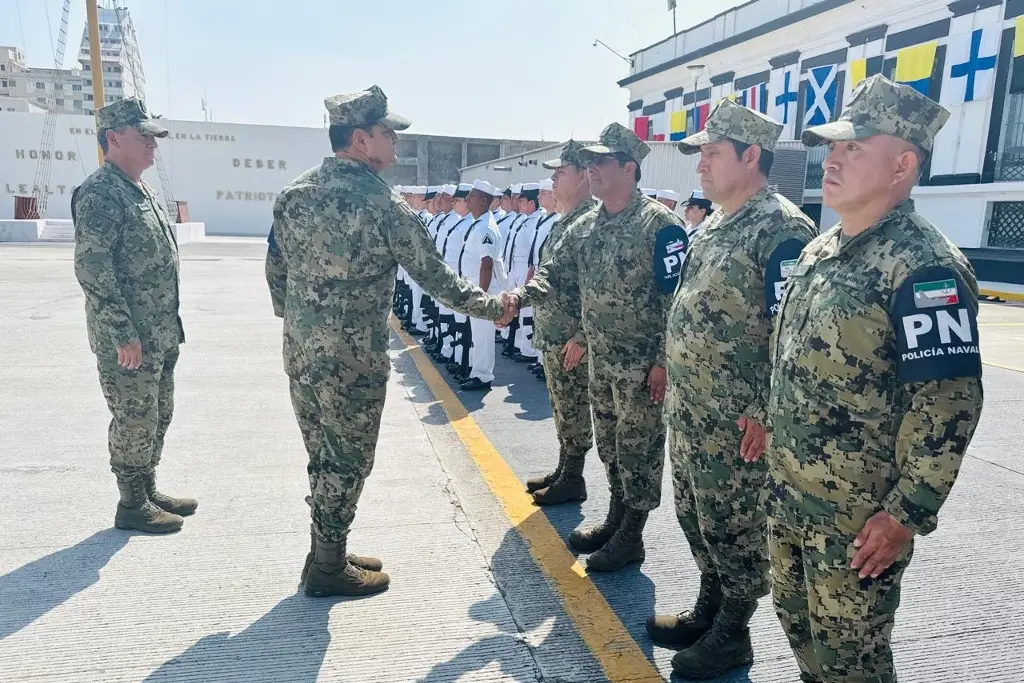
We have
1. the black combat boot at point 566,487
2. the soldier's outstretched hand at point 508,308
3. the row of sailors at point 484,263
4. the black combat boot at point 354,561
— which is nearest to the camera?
the black combat boot at point 354,561

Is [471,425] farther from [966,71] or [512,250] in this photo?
[966,71]

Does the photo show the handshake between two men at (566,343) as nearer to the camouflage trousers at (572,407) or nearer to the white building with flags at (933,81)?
the camouflage trousers at (572,407)

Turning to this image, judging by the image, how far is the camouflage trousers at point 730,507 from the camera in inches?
96.6

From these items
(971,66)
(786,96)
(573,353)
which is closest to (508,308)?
(573,353)

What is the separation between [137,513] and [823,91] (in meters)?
23.2

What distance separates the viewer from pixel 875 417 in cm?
174

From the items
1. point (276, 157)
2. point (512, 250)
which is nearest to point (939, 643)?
point (512, 250)

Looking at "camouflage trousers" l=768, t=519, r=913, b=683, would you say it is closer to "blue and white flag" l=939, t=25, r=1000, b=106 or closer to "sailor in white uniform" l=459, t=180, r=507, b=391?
"sailor in white uniform" l=459, t=180, r=507, b=391

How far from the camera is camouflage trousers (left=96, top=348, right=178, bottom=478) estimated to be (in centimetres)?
340

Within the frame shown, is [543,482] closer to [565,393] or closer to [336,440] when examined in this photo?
[565,393]

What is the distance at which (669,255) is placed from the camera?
3029mm

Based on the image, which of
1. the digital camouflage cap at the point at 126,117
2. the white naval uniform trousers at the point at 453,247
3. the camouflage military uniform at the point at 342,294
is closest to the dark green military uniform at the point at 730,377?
the camouflage military uniform at the point at 342,294

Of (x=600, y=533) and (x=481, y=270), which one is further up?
(x=481, y=270)

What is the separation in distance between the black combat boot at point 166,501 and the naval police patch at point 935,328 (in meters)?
3.39
